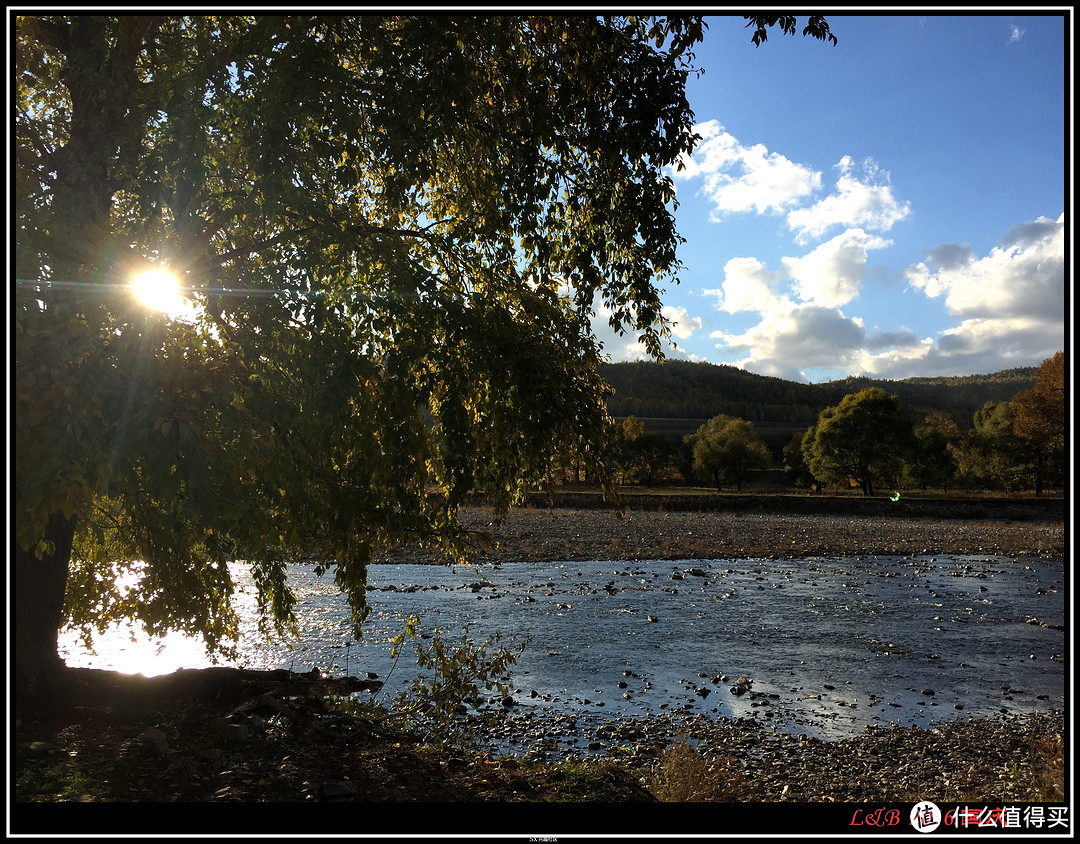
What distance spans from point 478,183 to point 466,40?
172 centimetres

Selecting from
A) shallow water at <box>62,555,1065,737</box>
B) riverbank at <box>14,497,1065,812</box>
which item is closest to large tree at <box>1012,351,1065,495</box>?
shallow water at <box>62,555,1065,737</box>

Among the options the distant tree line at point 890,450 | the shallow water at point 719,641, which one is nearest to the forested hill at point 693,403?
the distant tree line at point 890,450

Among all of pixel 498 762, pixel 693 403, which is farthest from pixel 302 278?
pixel 693 403

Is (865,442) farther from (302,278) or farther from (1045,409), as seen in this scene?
(302,278)

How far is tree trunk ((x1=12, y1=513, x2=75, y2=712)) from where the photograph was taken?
7738 millimetres

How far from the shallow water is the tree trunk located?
18.8 ft

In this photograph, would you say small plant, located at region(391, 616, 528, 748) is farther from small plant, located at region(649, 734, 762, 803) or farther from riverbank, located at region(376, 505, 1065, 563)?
riverbank, located at region(376, 505, 1065, 563)

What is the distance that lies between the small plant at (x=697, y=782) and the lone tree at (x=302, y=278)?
3932mm

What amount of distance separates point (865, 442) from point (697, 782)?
266 ft

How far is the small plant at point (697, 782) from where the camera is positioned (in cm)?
740

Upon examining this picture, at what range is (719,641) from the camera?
17312 millimetres

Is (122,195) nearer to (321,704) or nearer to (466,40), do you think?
(466,40)

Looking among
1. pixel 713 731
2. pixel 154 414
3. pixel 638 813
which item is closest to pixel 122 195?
pixel 154 414

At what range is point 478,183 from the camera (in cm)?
879
